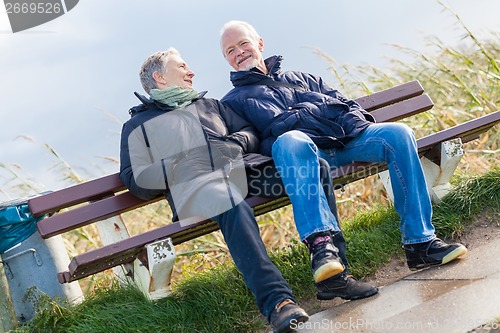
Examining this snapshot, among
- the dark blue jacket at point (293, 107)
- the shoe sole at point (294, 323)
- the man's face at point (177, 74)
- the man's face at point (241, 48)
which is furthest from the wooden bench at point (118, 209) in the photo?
the man's face at point (241, 48)

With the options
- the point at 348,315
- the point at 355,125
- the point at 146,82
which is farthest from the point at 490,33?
the point at 348,315

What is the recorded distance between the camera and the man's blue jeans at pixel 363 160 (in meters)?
4.03

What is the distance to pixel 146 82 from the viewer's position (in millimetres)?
4953

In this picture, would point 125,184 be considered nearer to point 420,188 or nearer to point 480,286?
point 420,188

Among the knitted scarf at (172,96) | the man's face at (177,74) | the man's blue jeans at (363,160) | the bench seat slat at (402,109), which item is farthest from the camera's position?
the bench seat slat at (402,109)

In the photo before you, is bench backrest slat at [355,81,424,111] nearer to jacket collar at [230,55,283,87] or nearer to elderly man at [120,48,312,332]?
jacket collar at [230,55,283,87]

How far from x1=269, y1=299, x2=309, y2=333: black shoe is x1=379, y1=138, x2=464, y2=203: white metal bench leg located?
172 centimetres

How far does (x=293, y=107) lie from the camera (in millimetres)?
4852

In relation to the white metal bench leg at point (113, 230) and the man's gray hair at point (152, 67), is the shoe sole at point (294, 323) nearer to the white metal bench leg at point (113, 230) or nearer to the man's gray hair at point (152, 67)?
the white metal bench leg at point (113, 230)

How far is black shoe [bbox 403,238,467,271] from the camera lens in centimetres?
434

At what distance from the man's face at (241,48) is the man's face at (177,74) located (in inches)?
12.8

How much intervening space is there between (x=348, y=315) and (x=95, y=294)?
159cm

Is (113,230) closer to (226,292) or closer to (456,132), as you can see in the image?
(226,292)

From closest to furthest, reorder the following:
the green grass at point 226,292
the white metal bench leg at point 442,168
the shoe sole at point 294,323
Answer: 1. the shoe sole at point 294,323
2. the green grass at point 226,292
3. the white metal bench leg at point 442,168
